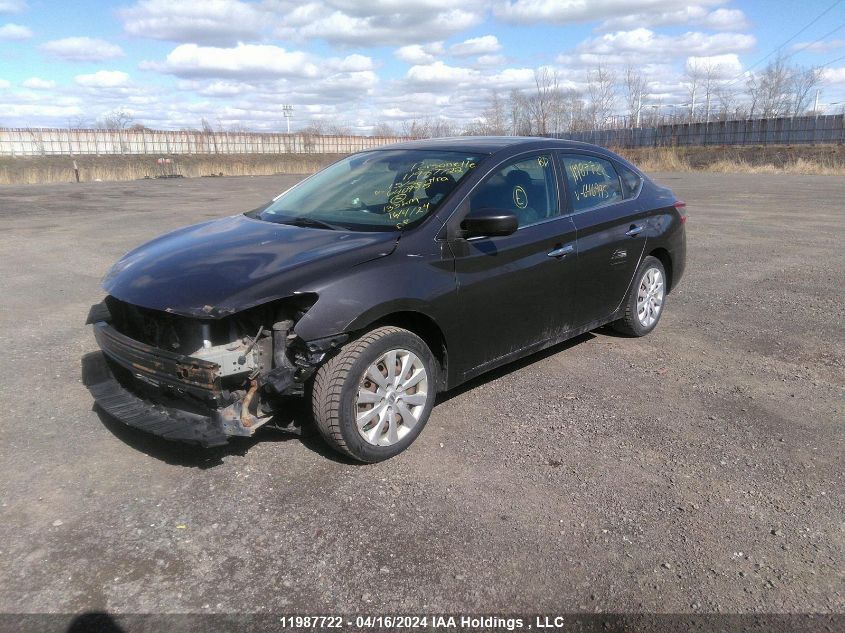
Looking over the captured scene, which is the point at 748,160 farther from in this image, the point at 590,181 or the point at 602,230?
the point at 602,230

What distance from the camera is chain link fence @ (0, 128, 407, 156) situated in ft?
210

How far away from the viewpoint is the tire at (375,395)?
11.3ft

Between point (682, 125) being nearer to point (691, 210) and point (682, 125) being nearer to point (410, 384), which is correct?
point (691, 210)

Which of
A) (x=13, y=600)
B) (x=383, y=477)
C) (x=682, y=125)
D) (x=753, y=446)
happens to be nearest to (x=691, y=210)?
(x=753, y=446)

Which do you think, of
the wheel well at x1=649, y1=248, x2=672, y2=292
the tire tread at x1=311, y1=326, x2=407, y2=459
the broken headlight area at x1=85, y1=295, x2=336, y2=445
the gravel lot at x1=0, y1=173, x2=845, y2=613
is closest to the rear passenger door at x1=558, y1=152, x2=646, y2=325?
the wheel well at x1=649, y1=248, x2=672, y2=292

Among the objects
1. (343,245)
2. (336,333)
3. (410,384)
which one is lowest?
(410,384)

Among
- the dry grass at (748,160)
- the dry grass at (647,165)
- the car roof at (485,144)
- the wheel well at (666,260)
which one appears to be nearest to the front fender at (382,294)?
the car roof at (485,144)

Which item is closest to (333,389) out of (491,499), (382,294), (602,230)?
(382,294)

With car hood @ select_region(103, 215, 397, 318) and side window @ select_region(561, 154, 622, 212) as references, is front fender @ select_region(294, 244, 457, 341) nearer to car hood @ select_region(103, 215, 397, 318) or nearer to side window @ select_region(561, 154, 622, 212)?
car hood @ select_region(103, 215, 397, 318)

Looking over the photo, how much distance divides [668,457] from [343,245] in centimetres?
224

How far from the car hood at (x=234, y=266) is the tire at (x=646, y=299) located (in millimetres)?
2659

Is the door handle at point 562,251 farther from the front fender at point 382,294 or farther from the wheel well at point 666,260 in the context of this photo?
the wheel well at point 666,260

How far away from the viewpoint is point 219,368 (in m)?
3.22

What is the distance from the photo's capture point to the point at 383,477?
11.7ft
